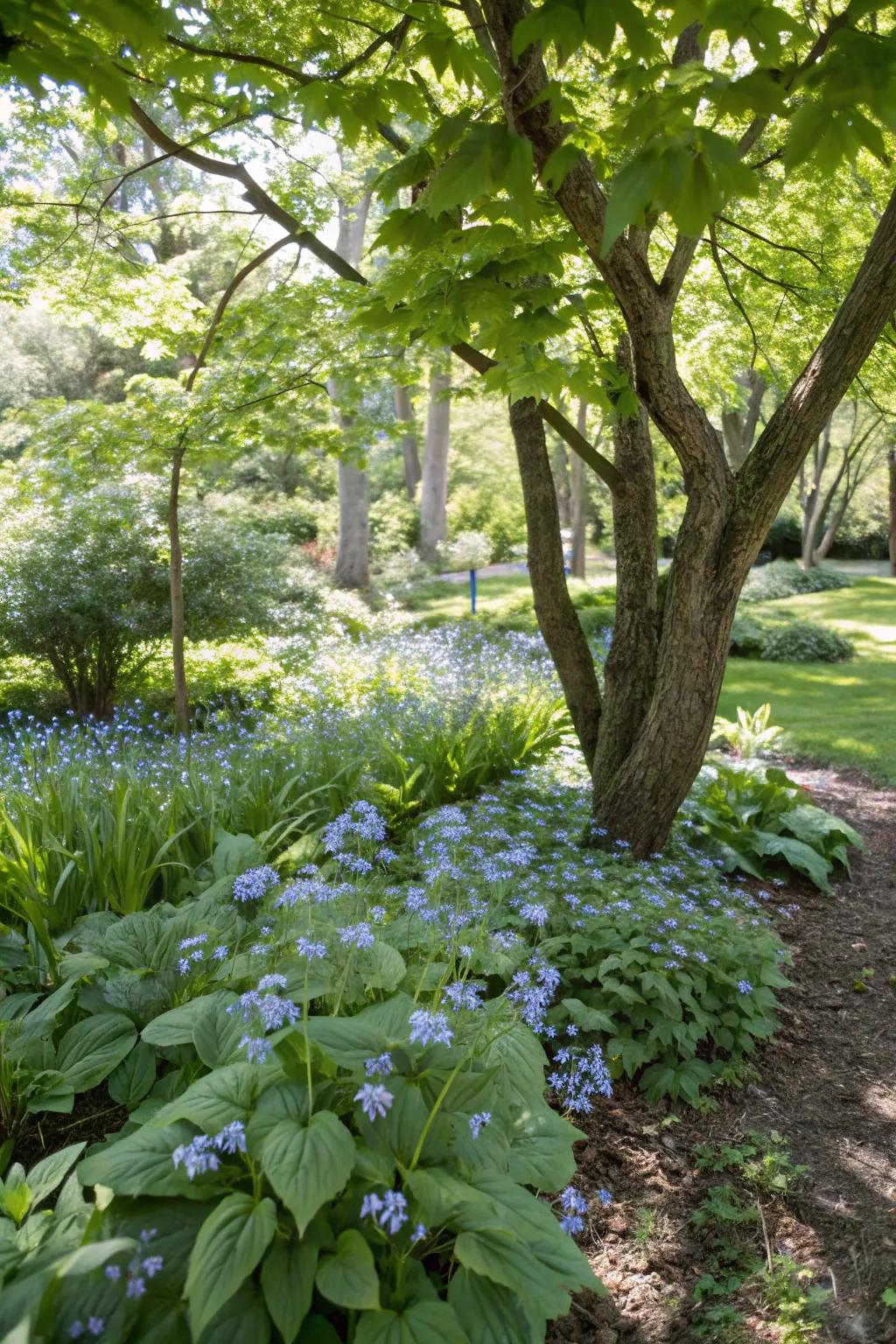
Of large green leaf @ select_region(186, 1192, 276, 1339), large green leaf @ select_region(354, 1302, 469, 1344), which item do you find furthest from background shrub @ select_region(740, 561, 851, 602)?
large green leaf @ select_region(186, 1192, 276, 1339)

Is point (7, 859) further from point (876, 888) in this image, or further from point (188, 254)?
point (188, 254)

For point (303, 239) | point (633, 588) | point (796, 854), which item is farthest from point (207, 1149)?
point (303, 239)

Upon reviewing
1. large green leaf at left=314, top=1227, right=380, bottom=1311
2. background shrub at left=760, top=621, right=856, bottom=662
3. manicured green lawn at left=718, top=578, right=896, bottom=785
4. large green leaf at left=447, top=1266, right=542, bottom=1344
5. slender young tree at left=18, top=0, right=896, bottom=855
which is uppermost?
slender young tree at left=18, top=0, right=896, bottom=855

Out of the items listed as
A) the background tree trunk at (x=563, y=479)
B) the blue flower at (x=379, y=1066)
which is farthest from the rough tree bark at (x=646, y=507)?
the background tree trunk at (x=563, y=479)

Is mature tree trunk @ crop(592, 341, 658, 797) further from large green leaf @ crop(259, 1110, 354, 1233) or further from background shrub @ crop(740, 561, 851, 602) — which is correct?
background shrub @ crop(740, 561, 851, 602)

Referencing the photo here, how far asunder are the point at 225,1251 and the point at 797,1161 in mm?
1981

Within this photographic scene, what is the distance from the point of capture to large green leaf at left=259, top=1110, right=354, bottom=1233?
1.51 metres

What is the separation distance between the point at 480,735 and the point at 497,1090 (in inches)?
146

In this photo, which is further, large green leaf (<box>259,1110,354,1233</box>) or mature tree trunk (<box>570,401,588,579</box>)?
mature tree trunk (<box>570,401,588,579</box>)

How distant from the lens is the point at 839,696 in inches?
400

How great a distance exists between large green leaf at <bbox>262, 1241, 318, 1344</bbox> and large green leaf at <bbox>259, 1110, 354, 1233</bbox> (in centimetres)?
6

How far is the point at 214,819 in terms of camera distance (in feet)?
13.4

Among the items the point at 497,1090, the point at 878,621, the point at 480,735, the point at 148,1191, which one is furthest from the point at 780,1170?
the point at 878,621

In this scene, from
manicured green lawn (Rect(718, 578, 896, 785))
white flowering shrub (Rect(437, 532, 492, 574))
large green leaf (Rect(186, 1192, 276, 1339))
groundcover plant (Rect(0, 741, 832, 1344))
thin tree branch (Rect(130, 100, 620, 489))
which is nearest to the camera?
large green leaf (Rect(186, 1192, 276, 1339))
